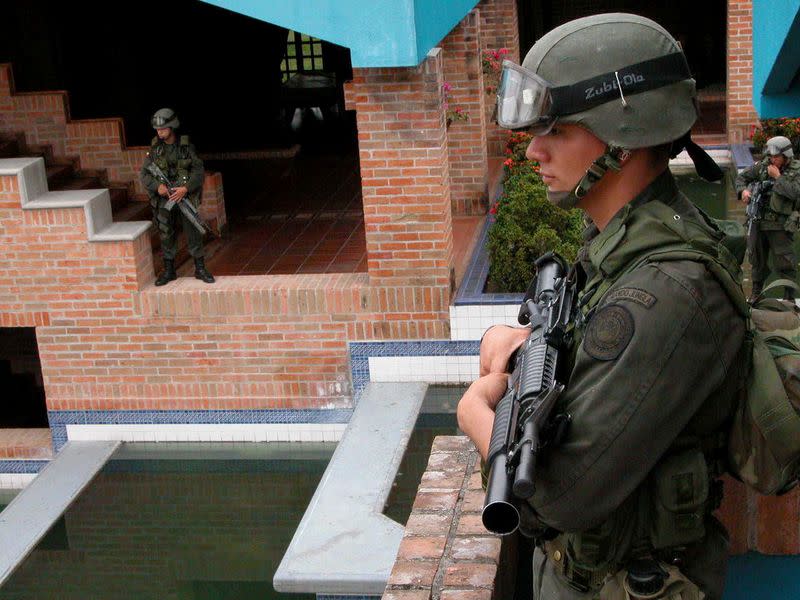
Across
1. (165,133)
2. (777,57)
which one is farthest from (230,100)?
(777,57)

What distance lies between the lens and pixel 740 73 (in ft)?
49.2

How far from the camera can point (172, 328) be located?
9.27 metres

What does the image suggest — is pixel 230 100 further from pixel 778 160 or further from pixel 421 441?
pixel 421 441

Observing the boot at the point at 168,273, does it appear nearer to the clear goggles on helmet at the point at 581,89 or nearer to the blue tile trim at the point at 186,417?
the blue tile trim at the point at 186,417

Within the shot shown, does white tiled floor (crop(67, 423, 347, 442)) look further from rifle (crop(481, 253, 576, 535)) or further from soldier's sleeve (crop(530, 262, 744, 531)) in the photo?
soldier's sleeve (crop(530, 262, 744, 531))

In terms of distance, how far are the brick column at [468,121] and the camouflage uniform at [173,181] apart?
3.03m

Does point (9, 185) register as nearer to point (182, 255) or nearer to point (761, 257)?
point (182, 255)

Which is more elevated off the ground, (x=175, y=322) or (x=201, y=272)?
(x=201, y=272)

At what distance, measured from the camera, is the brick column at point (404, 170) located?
845 centimetres

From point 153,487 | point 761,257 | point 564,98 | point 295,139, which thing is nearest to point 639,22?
point 564,98


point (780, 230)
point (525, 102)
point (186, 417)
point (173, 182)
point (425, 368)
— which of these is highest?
point (525, 102)

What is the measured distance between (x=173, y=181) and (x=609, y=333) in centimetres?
800

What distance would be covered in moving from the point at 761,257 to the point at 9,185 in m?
6.25

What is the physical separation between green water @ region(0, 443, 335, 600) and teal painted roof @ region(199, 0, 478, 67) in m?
3.02
